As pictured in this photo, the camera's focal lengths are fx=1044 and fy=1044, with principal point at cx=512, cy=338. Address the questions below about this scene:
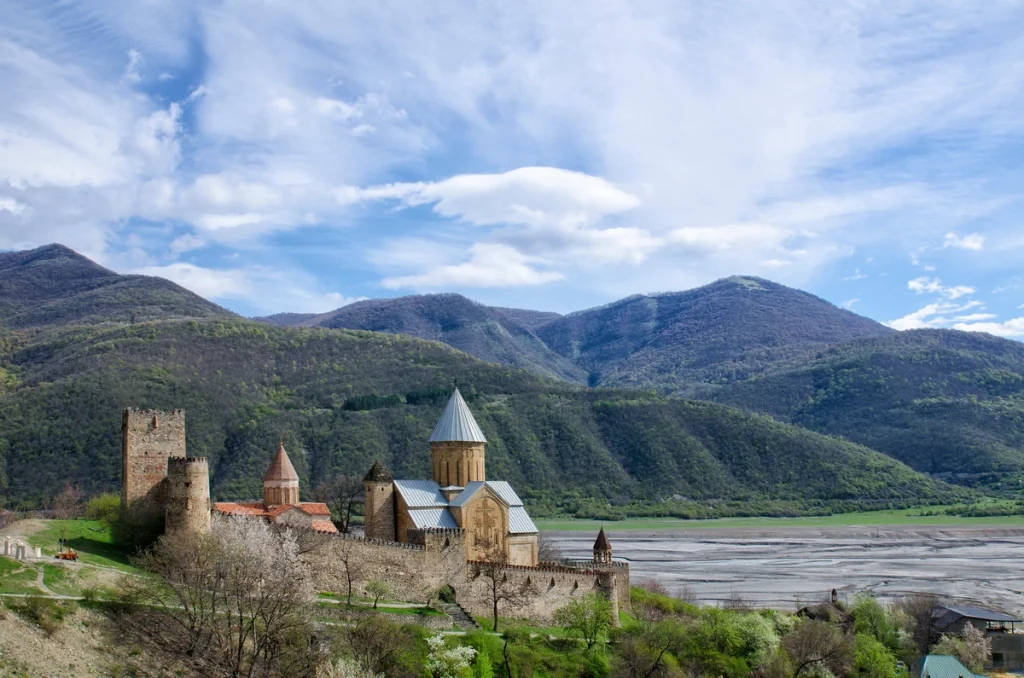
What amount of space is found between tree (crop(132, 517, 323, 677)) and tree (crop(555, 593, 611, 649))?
983cm

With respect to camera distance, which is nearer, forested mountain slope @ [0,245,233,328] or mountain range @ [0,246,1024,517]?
mountain range @ [0,246,1024,517]

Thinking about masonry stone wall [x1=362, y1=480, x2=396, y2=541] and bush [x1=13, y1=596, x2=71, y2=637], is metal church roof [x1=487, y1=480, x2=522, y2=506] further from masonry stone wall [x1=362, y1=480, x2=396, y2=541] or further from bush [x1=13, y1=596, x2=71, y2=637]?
bush [x1=13, y1=596, x2=71, y2=637]

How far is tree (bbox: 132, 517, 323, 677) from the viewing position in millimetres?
25984

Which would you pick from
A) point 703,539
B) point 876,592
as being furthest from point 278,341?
point 876,592

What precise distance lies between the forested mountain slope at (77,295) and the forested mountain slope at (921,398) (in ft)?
275

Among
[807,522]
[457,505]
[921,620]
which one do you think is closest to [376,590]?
[457,505]

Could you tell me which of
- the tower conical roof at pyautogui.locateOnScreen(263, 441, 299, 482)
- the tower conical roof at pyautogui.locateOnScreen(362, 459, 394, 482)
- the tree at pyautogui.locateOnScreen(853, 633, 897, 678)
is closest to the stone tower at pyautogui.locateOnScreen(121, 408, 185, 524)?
the tower conical roof at pyautogui.locateOnScreen(362, 459, 394, 482)

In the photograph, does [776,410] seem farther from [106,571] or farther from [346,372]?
Answer: [106,571]

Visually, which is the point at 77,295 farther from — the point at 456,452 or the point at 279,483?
the point at 456,452

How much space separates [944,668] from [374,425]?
5781 cm

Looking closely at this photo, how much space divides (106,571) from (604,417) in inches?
3290

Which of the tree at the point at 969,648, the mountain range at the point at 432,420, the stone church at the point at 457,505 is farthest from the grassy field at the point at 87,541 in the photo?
the mountain range at the point at 432,420

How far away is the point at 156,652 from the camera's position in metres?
25.3

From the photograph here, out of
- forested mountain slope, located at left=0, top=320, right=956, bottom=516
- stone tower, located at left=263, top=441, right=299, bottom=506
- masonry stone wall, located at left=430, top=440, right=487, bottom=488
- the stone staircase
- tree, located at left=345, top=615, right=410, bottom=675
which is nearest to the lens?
tree, located at left=345, top=615, right=410, bottom=675
